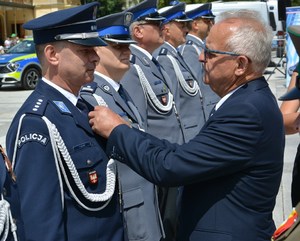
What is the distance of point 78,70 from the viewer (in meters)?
2.27

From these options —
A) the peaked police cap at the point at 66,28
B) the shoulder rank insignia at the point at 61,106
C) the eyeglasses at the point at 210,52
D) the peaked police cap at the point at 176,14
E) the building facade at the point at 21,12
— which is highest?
the building facade at the point at 21,12

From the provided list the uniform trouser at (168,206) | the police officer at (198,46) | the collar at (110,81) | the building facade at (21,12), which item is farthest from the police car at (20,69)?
the building facade at (21,12)

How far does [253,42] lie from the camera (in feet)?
7.22

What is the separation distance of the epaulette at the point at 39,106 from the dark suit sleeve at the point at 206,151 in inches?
12.7

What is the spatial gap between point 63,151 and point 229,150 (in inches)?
26.3

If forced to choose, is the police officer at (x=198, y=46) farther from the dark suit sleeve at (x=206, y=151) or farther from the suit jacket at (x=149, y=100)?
the dark suit sleeve at (x=206, y=151)

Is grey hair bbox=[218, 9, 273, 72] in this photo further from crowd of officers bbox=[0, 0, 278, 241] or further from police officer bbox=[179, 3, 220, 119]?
police officer bbox=[179, 3, 220, 119]

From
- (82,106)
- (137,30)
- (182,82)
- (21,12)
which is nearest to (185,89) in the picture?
(182,82)

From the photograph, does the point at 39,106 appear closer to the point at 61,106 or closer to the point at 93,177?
the point at 61,106

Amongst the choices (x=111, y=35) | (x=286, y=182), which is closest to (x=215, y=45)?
(x=111, y=35)

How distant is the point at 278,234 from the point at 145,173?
593 millimetres

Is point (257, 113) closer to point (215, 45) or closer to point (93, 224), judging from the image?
point (215, 45)

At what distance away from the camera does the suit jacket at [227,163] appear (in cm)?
210

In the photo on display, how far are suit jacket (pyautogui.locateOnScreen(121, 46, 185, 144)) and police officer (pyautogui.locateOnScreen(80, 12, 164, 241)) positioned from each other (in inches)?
18.2
